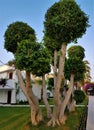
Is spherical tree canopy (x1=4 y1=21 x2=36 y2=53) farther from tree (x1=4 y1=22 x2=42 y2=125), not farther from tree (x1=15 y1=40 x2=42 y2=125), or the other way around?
tree (x1=15 y1=40 x2=42 y2=125)

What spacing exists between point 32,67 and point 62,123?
12.2ft

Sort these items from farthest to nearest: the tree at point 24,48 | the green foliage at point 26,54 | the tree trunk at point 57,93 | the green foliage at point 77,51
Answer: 1. the green foliage at point 77,51
2. the tree trunk at point 57,93
3. the tree at point 24,48
4. the green foliage at point 26,54

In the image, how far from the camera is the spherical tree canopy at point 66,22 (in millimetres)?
16281

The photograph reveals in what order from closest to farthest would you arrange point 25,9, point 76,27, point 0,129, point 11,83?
point 0,129, point 76,27, point 25,9, point 11,83

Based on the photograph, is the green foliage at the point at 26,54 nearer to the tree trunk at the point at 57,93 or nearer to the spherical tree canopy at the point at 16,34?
the tree trunk at the point at 57,93

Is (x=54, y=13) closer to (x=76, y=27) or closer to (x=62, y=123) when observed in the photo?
(x=76, y=27)

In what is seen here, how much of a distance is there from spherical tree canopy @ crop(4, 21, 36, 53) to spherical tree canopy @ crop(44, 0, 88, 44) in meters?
1.14

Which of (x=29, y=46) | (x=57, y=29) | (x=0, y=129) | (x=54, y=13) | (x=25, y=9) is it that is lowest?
(x=0, y=129)

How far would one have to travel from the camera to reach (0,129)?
1501 centimetres

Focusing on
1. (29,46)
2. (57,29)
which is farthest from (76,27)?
(29,46)

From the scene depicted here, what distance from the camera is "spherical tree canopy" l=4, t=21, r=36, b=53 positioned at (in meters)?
17.4

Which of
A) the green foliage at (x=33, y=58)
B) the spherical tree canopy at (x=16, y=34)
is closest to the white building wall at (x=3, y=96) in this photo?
the spherical tree canopy at (x=16, y=34)

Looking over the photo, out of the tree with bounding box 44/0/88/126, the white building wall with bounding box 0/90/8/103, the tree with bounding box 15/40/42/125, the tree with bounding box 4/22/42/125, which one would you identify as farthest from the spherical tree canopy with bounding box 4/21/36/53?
the white building wall with bounding box 0/90/8/103

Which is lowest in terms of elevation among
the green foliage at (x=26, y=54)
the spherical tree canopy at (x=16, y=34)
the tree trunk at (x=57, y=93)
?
the tree trunk at (x=57, y=93)
